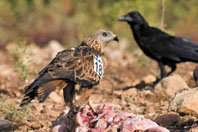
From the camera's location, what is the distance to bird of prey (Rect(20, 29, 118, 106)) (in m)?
4.36

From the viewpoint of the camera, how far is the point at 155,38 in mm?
8094

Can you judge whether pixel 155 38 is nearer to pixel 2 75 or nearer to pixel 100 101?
pixel 100 101

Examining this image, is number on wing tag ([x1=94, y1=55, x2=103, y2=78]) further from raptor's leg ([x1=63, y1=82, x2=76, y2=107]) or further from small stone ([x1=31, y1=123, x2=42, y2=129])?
small stone ([x1=31, y1=123, x2=42, y2=129])

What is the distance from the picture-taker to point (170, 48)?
26.0 feet

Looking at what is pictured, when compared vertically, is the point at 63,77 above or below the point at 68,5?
below

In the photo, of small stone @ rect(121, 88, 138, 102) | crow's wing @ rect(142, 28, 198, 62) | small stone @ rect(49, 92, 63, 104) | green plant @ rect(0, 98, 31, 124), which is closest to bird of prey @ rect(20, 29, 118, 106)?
green plant @ rect(0, 98, 31, 124)

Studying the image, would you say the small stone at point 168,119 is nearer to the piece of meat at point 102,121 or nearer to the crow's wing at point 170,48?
the piece of meat at point 102,121

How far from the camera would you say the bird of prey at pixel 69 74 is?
4.36m

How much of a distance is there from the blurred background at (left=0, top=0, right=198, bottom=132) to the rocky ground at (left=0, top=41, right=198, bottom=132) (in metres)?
0.02

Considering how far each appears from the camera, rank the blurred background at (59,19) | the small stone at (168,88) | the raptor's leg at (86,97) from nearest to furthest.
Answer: the raptor's leg at (86,97) < the small stone at (168,88) < the blurred background at (59,19)

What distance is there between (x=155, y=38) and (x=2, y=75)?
3.70 metres

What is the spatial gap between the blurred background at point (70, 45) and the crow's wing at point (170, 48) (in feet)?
1.72

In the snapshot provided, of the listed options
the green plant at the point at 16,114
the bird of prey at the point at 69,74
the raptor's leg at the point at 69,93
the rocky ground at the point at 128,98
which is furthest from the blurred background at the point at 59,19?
the raptor's leg at the point at 69,93

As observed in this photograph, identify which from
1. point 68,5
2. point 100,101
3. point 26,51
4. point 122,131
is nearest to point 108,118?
point 122,131
